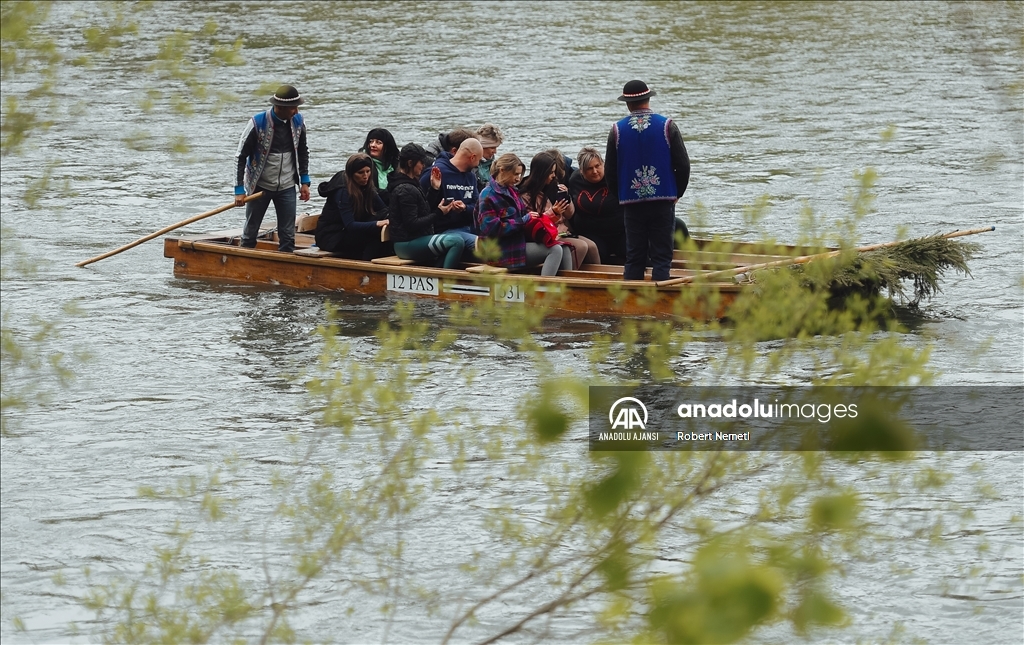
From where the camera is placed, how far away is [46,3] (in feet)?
15.2

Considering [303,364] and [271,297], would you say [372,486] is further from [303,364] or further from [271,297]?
[271,297]

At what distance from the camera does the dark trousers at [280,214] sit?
1277 centimetres

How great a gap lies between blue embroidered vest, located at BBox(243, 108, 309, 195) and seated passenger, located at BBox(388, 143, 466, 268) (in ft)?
3.16

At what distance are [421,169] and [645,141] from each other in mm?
2116

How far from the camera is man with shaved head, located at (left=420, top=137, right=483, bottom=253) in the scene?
39.5 feet

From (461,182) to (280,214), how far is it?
177 cm

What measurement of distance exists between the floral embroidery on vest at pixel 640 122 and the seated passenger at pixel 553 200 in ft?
3.18

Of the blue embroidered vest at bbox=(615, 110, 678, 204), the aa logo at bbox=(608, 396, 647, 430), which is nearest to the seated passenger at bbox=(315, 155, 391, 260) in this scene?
the blue embroidered vest at bbox=(615, 110, 678, 204)

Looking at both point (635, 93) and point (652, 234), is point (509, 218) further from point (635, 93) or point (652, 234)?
point (635, 93)

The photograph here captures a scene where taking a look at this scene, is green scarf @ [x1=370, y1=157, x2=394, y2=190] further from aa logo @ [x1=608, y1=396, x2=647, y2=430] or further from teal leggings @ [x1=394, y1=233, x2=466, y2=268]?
aa logo @ [x1=608, y1=396, x2=647, y2=430]

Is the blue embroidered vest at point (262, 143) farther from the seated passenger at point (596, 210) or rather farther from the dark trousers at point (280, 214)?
the seated passenger at point (596, 210)

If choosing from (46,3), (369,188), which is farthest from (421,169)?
(46,3)

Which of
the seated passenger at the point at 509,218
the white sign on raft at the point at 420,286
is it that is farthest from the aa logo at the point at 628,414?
the white sign on raft at the point at 420,286

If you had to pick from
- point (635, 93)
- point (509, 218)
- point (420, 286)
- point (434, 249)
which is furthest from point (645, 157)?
point (420, 286)
